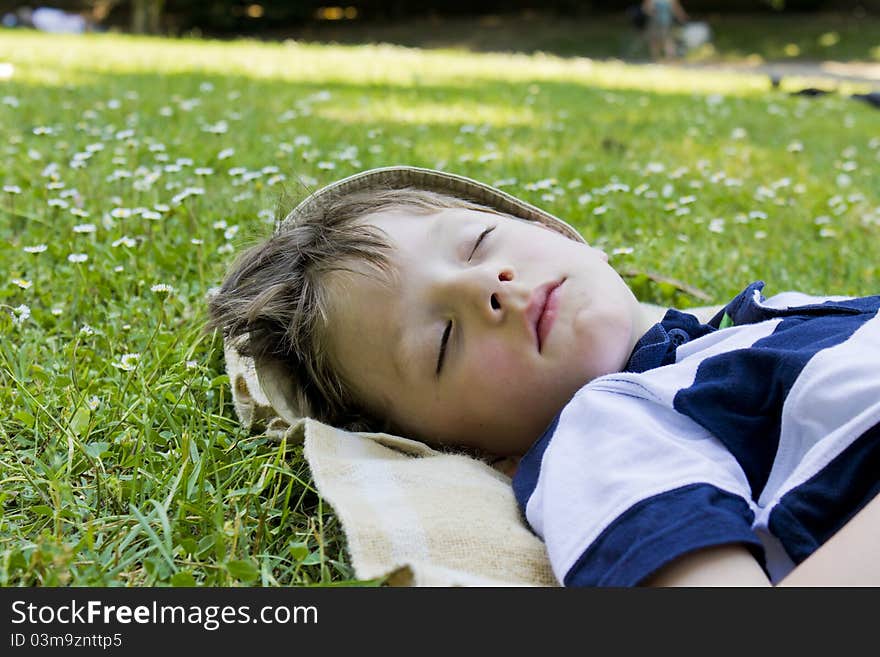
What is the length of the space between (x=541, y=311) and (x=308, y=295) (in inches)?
21.3

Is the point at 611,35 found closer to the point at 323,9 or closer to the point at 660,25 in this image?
the point at 660,25

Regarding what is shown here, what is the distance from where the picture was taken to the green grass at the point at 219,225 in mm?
1660

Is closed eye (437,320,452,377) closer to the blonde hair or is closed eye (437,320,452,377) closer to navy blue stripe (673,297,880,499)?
the blonde hair

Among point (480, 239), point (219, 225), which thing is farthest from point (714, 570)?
point (219, 225)

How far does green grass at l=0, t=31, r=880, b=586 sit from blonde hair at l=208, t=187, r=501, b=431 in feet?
0.55

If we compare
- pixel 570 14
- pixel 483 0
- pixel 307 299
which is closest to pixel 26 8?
pixel 483 0

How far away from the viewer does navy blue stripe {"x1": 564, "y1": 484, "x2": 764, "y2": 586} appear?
52.4 inches

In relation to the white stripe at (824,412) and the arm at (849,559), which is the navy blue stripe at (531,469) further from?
the arm at (849,559)

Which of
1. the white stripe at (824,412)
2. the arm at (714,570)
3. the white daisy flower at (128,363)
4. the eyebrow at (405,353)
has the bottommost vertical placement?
the white daisy flower at (128,363)

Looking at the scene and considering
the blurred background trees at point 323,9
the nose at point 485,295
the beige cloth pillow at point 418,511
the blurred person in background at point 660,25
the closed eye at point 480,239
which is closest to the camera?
the beige cloth pillow at point 418,511

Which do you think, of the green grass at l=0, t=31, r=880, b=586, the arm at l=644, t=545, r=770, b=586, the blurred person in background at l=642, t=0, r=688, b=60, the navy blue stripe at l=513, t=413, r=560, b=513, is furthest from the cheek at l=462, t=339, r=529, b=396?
the blurred person in background at l=642, t=0, r=688, b=60

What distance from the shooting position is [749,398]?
Answer: 1578 mm

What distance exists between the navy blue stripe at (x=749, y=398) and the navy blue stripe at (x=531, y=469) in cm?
25

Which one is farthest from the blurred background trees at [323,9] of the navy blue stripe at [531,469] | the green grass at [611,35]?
the navy blue stripe at [531,469]
